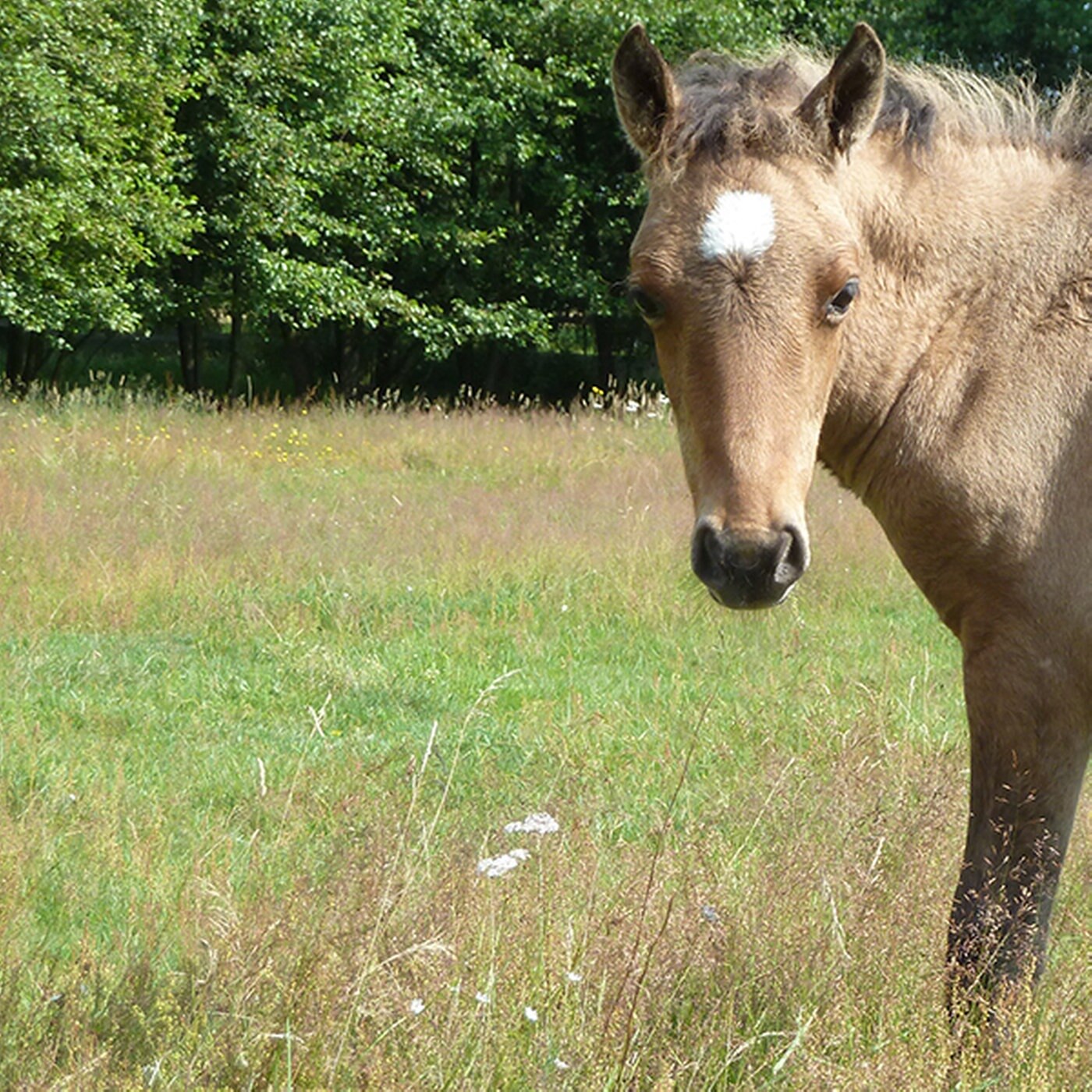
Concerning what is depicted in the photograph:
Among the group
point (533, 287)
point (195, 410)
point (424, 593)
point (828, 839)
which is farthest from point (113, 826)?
point (533, 287)

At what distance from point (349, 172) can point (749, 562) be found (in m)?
20.3

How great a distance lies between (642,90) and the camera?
3.10 metres

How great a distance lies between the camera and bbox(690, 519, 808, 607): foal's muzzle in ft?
8.46

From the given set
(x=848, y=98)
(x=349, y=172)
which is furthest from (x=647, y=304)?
(x=349, y=172)

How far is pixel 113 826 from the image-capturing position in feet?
13.0

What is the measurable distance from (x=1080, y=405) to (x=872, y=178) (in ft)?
2.40

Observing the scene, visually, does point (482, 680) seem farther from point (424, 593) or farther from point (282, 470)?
point (282, 470)

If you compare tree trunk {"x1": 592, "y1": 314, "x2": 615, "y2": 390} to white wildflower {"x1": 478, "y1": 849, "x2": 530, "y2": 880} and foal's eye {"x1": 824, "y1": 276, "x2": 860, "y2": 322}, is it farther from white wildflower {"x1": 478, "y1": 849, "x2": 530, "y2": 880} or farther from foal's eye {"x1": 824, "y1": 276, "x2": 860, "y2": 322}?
white wildflower {"x1": 478, "y1": 849, "x2": 530, "y2": 880}

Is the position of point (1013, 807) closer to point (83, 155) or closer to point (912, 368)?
point (912, 368)

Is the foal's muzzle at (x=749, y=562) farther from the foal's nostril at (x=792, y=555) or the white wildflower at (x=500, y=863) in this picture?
the white wildflower at (x=500, y=863)

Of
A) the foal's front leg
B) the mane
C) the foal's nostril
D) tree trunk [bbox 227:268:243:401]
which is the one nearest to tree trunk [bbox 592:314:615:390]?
tree trunk [bbox 227:268:243:401]

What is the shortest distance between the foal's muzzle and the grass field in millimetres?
416

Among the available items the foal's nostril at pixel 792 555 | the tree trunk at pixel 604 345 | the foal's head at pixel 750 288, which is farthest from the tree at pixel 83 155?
the foal's nostril at pixel 792 555

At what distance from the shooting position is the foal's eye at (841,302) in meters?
2.83
